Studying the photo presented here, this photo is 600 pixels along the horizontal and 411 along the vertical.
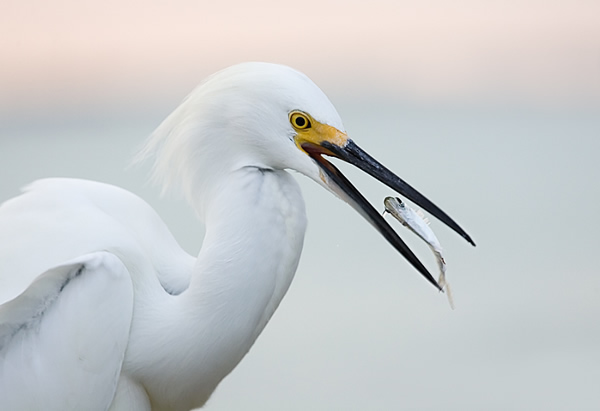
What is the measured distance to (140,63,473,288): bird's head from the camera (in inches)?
67.7

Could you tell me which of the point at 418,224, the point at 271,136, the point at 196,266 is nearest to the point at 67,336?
the point at 196,266

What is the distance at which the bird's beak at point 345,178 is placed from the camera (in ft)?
5.66

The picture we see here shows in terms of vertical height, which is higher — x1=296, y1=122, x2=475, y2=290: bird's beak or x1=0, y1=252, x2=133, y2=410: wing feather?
x1=296, y1=122, x2=475, y2=290: bird's beak

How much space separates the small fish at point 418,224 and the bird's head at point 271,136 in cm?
4

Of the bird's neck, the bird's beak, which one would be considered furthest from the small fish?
the bird's neck

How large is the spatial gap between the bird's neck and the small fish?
0.17m

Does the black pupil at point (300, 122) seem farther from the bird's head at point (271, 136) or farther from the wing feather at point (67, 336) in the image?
the wing feather at point (67, 336)

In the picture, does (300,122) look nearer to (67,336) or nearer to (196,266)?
(196,266)

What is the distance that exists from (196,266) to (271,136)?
0.28 m

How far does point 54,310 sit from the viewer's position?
173 cm

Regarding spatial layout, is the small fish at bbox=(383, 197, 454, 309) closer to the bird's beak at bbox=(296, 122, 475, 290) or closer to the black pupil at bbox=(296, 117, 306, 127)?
the bird's beak at bbox=(296, 122, 475, 290)

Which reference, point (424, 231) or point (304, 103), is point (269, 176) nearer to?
point (304, 103)

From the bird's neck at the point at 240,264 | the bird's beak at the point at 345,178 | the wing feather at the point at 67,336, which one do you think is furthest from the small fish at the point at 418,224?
the wing feather at the point at 67,336

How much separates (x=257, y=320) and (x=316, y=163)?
32 cm
